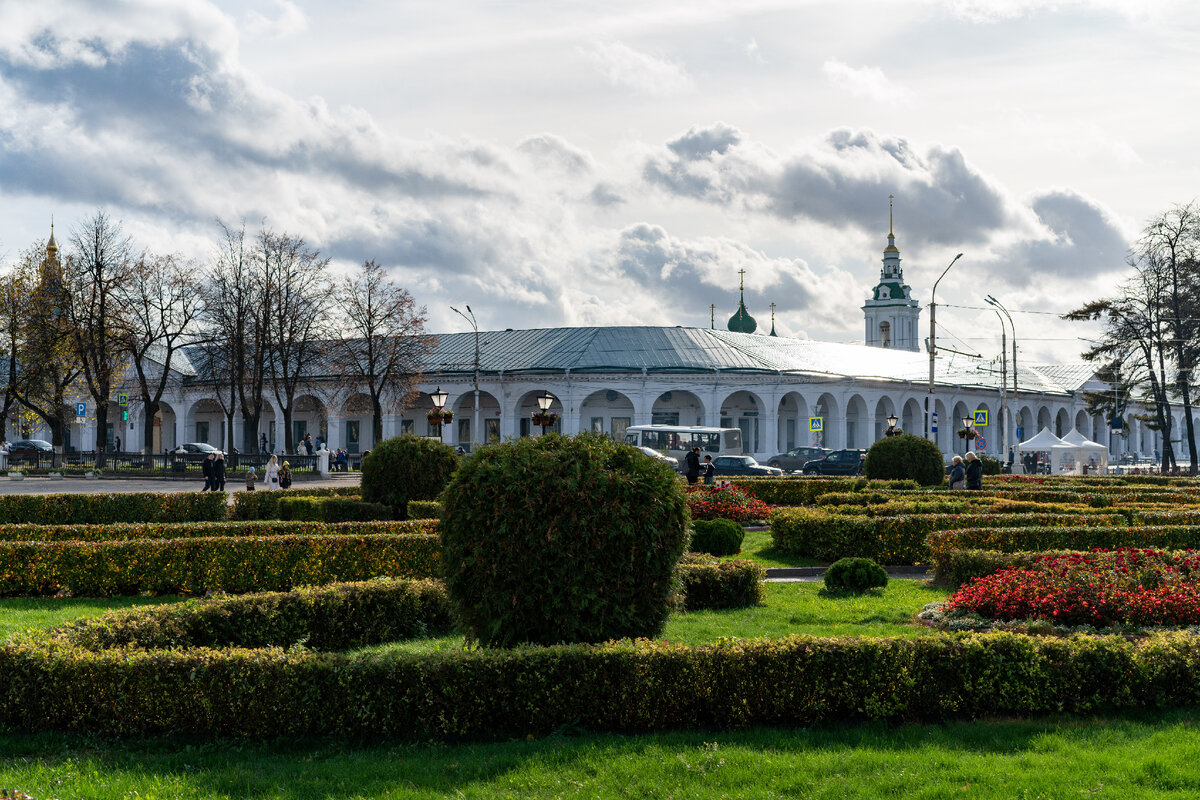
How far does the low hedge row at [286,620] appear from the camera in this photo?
7.54 m

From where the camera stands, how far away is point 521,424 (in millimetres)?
55062

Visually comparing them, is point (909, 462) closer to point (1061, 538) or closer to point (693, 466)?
point (693, 466)

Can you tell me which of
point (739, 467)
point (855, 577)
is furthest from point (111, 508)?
point (739, 467)

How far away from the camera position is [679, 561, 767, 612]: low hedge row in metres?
11.2

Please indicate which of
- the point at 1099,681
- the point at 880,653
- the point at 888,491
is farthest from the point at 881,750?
Result: the point at 888,491

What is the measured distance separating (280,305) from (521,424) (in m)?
14.4

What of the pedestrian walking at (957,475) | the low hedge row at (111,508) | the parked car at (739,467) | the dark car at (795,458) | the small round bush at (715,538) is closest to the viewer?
the small round bush at (715,538)

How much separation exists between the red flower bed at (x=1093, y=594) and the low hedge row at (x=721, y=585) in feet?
7.03

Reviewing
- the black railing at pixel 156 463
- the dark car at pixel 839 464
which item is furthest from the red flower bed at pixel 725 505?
the black railing at pixel 156 463

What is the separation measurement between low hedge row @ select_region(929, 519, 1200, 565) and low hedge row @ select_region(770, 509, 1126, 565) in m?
1.06

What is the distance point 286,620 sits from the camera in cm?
856

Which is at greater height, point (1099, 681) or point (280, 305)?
point (280, 305)

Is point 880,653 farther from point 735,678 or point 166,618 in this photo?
point 166,618

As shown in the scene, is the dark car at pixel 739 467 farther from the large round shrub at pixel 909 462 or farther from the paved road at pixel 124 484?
the paved road at pixel 124 484
